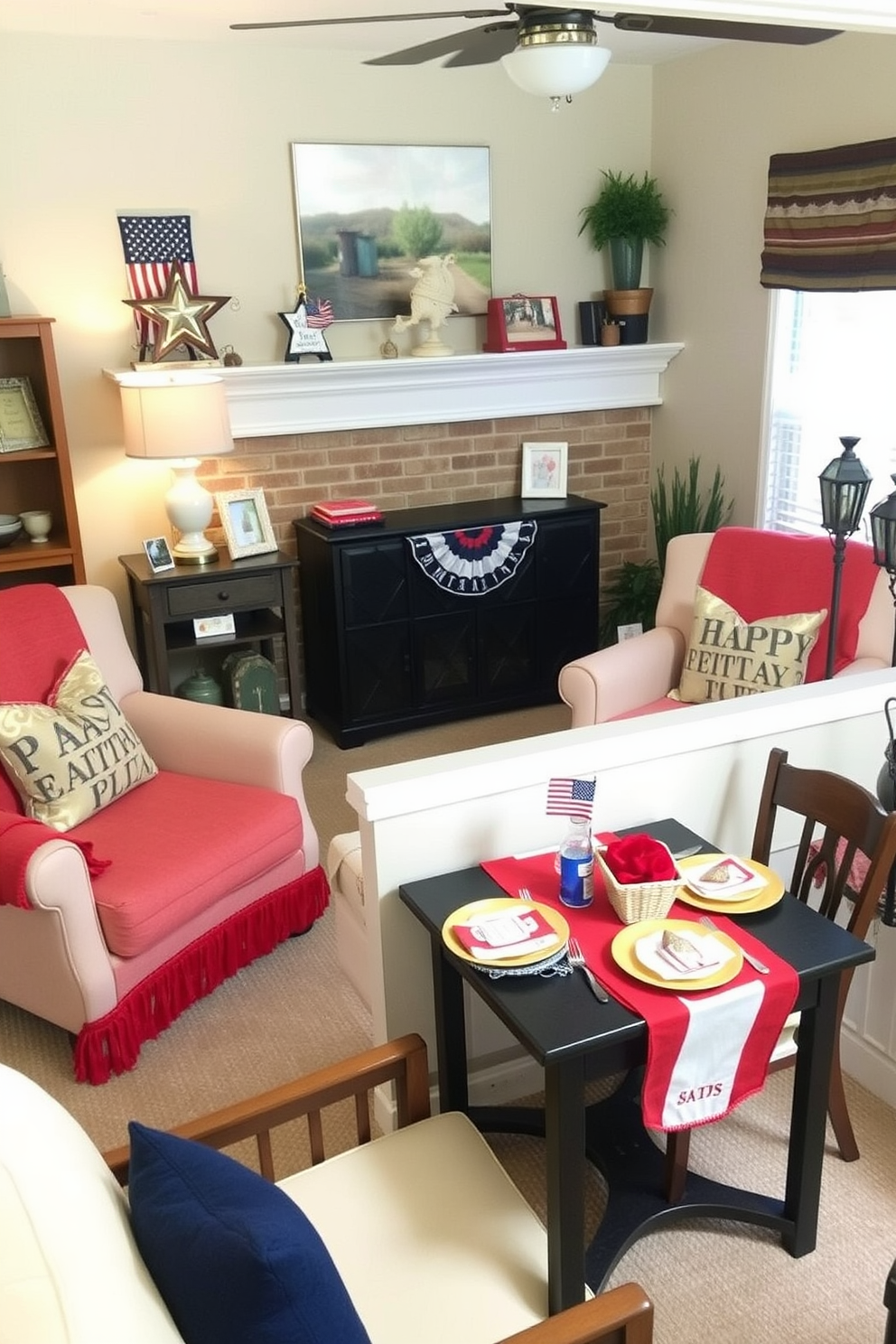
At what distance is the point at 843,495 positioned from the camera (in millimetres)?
2930

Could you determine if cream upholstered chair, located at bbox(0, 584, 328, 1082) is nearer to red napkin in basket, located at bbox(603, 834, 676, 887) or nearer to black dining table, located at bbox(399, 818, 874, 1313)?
black dining table, located at bbox(399, 818, 874, 1313)

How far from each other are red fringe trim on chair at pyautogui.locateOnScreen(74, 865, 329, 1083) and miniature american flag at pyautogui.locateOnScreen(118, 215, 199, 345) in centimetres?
216

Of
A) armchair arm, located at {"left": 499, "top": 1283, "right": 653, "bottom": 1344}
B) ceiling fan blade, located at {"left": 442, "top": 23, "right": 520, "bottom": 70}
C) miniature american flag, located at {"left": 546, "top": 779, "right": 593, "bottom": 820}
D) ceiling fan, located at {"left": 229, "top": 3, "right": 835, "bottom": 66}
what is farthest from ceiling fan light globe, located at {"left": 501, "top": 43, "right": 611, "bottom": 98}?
armchair arm, located at {"left": 499, "top": 1283, "right": 653, "bottom": 1344}

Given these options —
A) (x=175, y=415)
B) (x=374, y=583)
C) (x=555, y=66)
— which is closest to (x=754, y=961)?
(x=555, y=66)

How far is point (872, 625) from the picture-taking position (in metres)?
3.22

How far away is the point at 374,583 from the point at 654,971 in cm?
267

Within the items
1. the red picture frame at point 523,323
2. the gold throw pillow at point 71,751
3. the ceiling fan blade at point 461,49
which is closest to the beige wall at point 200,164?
the red picture frame at point 523,323

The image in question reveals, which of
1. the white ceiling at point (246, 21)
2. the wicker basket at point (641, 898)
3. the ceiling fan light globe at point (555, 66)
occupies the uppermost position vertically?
the white ceiling at point (246, 21)

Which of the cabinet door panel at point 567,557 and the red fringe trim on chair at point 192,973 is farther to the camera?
the cabinet door panel at point 567,557

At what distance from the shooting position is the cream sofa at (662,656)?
127 inches

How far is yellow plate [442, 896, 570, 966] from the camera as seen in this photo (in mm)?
1762

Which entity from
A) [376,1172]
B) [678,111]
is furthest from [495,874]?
[678,111]

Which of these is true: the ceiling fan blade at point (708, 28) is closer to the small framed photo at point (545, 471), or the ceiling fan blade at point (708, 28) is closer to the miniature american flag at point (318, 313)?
the miniature american flag at point (318, 313)

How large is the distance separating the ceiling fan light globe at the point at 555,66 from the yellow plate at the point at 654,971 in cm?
155
